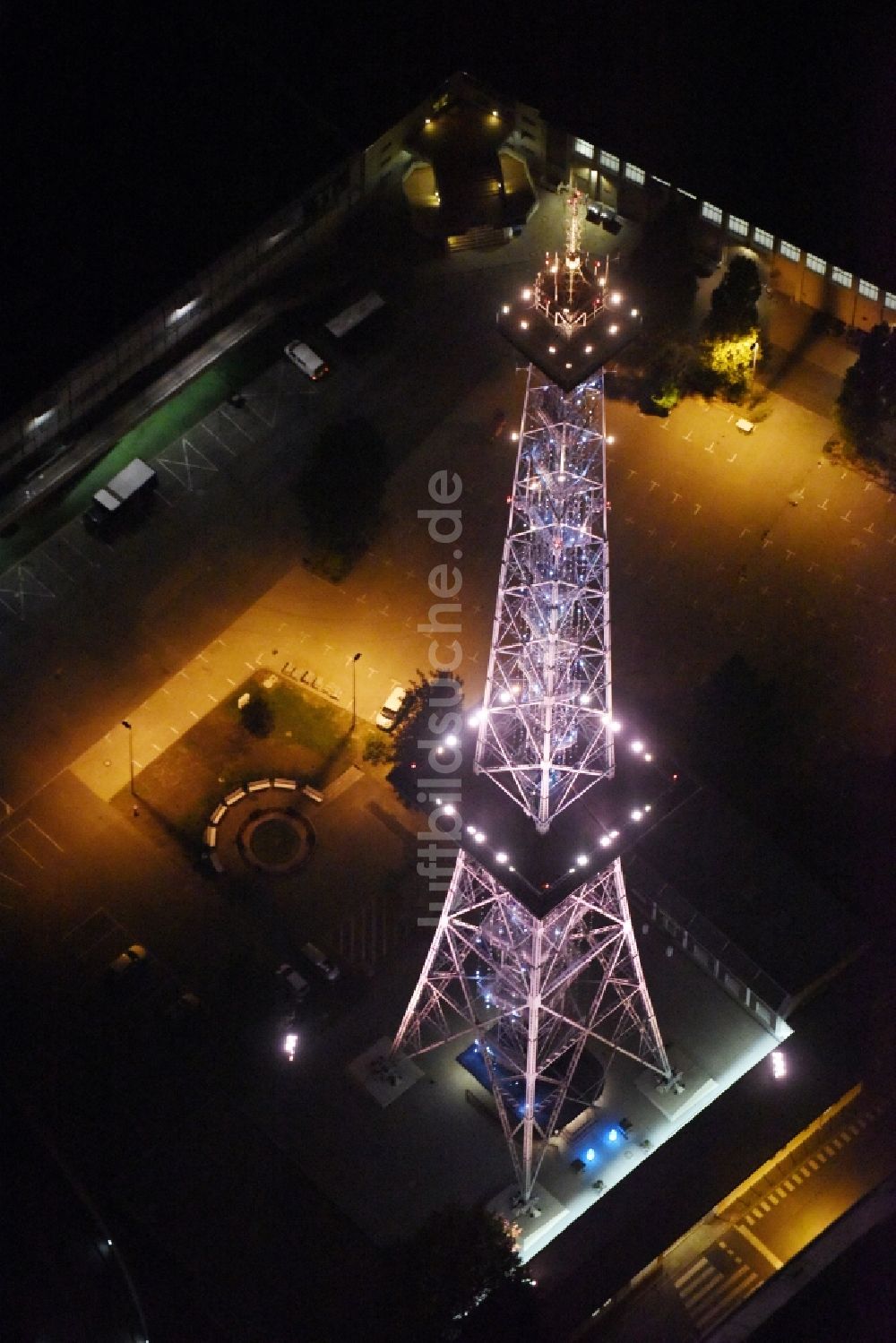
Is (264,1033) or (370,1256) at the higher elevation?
(264,1033)

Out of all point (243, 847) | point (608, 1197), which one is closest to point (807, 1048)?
point (608, 1197)

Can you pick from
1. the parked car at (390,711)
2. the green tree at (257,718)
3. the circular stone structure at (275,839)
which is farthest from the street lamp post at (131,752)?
the parked car at (390,711)

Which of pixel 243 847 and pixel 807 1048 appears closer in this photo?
pixel 807 1048

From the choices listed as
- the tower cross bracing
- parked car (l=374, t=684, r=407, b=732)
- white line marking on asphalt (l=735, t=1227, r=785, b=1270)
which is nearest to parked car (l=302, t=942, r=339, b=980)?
parked car (l=374, t=684, r=407, b=732)

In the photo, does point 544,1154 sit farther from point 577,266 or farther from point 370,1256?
point 577,266

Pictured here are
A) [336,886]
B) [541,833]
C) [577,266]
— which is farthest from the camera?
[336,886]

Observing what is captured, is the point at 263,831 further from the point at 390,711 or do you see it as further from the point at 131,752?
the point at 390,711

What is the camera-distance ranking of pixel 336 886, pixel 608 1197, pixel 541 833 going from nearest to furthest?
pixel 541 833 → pixel 608 1197 → pixel 336 886

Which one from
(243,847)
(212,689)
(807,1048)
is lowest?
(807,1048)
